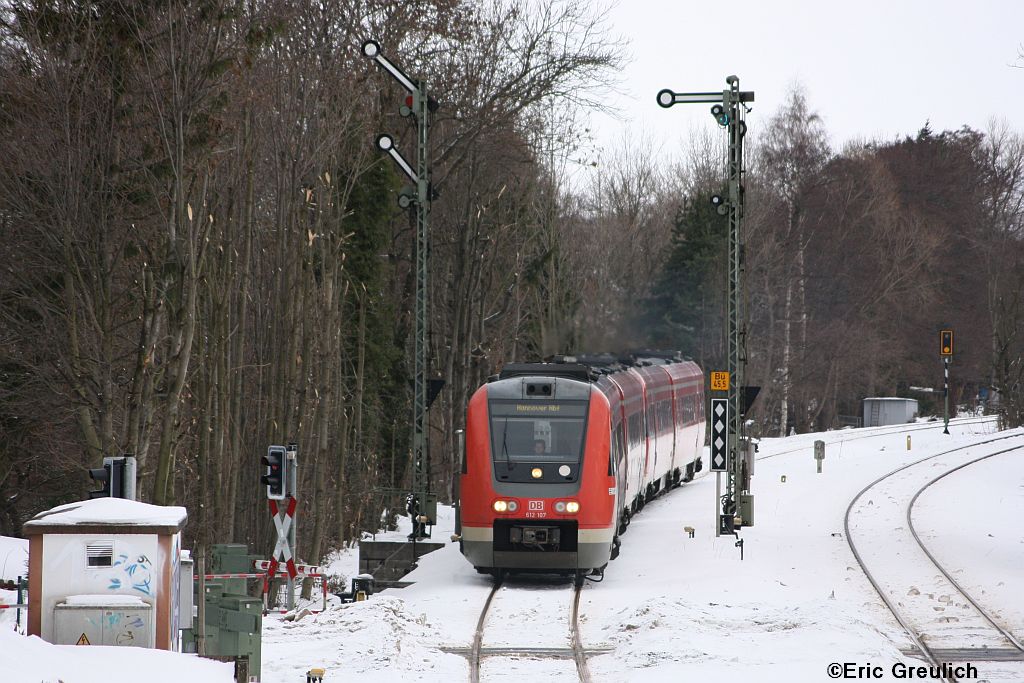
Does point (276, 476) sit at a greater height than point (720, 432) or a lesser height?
lesser

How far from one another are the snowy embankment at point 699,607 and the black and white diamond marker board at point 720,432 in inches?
54.1

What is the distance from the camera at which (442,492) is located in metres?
38.5

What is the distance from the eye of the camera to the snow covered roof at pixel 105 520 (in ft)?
36.3

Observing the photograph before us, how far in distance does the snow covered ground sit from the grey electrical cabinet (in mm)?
443

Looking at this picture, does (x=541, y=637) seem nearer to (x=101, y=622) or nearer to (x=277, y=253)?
(x=101, y=622)

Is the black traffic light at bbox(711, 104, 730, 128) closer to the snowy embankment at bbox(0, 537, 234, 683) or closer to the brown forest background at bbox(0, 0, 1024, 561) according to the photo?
the brown forest background at bbox(0, 0, 1024, 561)

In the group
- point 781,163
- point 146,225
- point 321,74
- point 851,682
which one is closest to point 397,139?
point 321,74

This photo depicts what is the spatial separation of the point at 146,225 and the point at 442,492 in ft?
61.9

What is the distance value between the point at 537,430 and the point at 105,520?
9114 millimetres

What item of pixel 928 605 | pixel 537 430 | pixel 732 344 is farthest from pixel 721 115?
pixel 928 605

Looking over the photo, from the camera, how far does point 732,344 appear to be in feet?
75.4

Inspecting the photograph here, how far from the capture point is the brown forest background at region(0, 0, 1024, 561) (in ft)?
65.8

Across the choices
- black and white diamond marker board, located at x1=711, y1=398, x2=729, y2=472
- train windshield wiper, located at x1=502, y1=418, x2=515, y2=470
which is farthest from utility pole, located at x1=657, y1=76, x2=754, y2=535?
train windshield wiper, located at x1=502, y1=418, x2=515, y2=470

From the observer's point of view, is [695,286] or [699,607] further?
[695,286]
